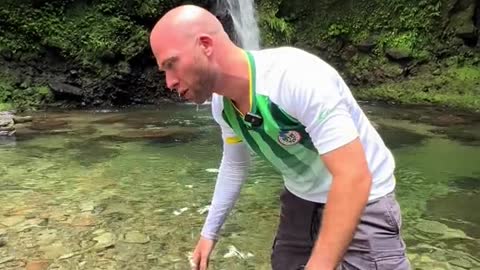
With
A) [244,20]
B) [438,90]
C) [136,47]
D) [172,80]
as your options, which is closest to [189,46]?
[172,80]

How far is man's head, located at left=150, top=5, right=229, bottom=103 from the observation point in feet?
5.55

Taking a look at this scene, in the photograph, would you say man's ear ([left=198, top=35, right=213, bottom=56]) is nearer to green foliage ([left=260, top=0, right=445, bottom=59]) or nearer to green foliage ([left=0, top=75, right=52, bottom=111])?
green foliage ([left=0, top=75, right=52, bottom=111])

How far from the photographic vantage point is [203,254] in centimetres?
234

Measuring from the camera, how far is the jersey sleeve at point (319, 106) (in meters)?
1.61

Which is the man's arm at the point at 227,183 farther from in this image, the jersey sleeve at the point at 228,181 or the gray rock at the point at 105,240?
the gray rock at the point at 105,240

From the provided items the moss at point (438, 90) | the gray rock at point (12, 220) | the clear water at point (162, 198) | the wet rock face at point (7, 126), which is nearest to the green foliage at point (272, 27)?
the moss at point (438, 90)

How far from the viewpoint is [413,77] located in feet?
45.8

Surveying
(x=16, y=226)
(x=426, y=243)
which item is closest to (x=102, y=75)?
(x=16, y=226)

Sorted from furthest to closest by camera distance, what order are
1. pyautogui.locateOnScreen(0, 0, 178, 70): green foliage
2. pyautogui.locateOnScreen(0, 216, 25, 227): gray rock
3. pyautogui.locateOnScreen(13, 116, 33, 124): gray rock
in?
pyautogui.locateOnScreen(0, 0, 178, 70): green foliage < pyautogui.locateOnScreen(13, 116, 33, 124): gray rock < pyautogui.locateOnScreen(0, 216, 25, 227): gray rock

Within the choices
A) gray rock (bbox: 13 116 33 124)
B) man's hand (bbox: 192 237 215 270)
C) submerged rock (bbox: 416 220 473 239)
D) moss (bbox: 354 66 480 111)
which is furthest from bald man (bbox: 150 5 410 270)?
moss (bbox: 354 66 480 111)

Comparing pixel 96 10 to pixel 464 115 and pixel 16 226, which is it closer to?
pixel 464 115

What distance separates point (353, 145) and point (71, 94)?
12.9 metres

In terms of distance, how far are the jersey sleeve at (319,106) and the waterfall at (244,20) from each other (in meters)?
14.0

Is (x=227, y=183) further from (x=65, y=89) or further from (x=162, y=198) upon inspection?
(x=65, y=89)
